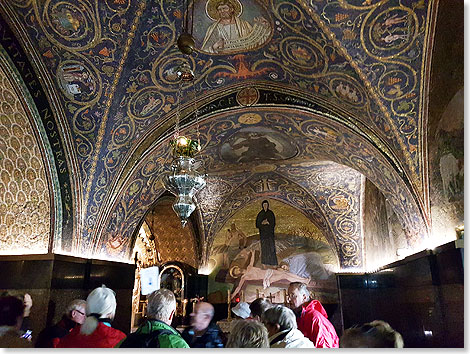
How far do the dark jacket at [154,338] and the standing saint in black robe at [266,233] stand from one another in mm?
9713

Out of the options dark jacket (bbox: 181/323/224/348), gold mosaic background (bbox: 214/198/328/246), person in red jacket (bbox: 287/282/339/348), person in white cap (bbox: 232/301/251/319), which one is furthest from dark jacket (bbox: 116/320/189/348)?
gold mosaic background (bbox: 214/198/328/246)

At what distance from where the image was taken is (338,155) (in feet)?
25.2

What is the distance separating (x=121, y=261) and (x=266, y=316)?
6.27 m

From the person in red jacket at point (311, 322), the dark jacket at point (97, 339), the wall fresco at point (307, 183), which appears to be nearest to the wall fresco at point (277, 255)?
the wall fresco at point (307, 183)

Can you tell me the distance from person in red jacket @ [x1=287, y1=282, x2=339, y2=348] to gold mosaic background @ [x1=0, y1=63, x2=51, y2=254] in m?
4.97

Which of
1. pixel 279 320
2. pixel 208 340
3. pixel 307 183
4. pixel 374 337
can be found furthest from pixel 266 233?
pixel 374 337

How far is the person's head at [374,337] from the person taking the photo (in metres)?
1.85

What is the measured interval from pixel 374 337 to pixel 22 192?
22.2 feet

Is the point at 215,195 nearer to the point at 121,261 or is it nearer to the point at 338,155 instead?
the point at 121,261

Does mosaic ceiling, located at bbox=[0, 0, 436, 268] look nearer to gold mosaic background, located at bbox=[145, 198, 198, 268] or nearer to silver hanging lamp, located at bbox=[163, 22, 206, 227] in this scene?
silver hanging lamp, located at bbox=[163, 22, 206, 227]

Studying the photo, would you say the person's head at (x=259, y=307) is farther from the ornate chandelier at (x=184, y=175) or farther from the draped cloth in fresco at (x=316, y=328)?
the ornate chandelier at (x=184, y=175)

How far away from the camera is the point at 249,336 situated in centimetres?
205

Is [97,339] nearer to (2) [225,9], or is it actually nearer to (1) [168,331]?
(1) [168,331]

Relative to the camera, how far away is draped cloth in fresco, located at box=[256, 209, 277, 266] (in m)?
11.8
